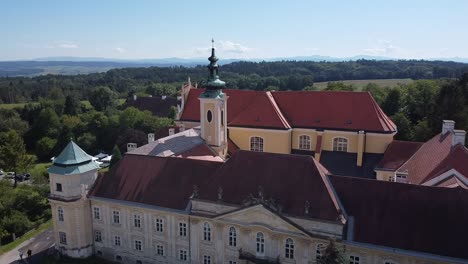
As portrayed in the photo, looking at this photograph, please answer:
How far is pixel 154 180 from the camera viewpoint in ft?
103

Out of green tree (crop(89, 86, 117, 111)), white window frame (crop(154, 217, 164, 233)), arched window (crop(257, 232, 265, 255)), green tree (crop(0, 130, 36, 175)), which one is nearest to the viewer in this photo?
arched window (crop(257, 232, 265, 255))

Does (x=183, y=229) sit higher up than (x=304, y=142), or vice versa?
(x=304, y=142)

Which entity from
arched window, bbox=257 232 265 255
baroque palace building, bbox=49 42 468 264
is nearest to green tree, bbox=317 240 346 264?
baroque palace building, bbox=49 42 468 264

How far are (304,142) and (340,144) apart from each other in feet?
12.4

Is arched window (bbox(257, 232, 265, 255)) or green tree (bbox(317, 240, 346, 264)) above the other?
green tree (bbox(317, 240, 346, 264))

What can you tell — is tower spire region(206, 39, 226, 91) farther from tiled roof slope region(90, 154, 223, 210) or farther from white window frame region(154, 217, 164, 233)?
white window frame region(154, 217, 164, 233)

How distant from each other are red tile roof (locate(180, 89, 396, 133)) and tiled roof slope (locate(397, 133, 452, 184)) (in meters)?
4.65

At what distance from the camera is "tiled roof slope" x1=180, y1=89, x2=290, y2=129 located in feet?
140

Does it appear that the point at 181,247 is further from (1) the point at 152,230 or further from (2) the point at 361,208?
(2) the point at 361,208

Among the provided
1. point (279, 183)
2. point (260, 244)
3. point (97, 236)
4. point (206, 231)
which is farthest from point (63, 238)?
point (279, 183)

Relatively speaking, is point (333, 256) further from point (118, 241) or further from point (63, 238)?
point (63, 238)

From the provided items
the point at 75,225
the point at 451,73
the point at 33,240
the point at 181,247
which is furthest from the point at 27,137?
the point at 451,73

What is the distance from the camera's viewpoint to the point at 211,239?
28531 mm

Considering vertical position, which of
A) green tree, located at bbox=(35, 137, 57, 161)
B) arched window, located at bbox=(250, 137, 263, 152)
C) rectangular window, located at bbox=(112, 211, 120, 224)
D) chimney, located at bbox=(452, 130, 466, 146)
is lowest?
green tree, located at bbox=(35, 137, 57, 161)
